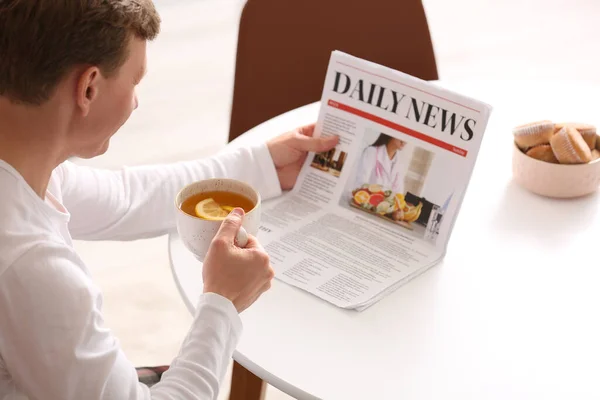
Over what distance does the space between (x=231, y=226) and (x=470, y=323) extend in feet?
1.14

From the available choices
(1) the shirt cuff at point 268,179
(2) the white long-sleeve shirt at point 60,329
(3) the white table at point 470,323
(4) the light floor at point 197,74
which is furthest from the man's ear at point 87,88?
(4) the light floor at point 197,74

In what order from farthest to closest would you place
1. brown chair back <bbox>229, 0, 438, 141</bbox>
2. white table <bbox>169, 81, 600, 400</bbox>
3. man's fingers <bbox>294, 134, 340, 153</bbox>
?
brown chair back <bbox>229, 0, 438, 141</bbox> → man's fingers <bbox>294, 134, 340, 153</bbox> → white table <bbox>169, 81, 600, 400</bbox>

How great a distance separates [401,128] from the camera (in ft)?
4.31

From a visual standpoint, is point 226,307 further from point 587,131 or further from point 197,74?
point 197,74

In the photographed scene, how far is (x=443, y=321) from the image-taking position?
43.3 inches

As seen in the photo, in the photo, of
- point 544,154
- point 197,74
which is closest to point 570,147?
point 544,154

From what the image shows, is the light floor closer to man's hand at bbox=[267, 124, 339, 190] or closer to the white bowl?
man's hand at bbox=[267, 124, 339, 190]

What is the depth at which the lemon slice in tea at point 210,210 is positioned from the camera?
1.14 meters

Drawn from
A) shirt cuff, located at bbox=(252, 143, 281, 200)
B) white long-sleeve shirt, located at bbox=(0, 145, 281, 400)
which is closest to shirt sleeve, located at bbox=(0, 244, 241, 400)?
white long-sleeve shirt, located at bbox=(0, 145, 281, 400)

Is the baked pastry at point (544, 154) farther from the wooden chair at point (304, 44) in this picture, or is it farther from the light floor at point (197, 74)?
the light floor at point (197, 74)

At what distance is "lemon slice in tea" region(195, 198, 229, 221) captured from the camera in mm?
1139

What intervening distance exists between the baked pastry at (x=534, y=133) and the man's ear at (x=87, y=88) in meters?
0.74

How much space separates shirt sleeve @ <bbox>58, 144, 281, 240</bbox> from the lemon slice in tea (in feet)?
0.70

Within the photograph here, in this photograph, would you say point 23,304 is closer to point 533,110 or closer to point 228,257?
point 228,257
